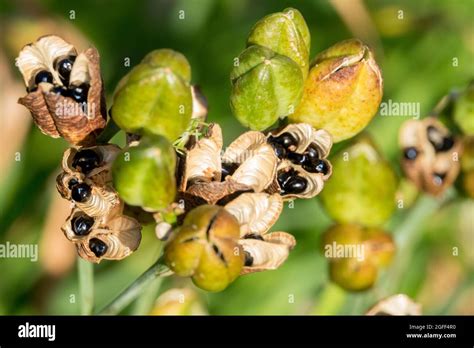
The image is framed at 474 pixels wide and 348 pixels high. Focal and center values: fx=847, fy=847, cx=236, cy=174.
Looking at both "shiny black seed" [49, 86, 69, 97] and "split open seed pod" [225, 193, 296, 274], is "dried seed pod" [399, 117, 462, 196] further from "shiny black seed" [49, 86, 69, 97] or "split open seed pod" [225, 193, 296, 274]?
"shiny black seed" [49, 86, 69, 97]

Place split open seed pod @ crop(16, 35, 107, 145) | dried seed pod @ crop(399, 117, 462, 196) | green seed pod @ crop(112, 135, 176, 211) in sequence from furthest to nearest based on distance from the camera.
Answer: dried seed pod @ crop(399, 117, 462, 196) → split open seed pod @ crop(16, 35, 107, 145) → green seed pod @ crop(112, 135, 176, 211)

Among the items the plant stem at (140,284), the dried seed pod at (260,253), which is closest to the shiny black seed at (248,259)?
the dried seed pod at (260,253)

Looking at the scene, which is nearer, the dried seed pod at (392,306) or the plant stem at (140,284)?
the plant stem at (140,284)

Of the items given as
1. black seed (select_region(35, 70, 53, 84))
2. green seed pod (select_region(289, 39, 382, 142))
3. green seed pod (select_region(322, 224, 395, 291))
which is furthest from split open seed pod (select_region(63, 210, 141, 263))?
green seed pod (select_region(322, 224, 395, 291))

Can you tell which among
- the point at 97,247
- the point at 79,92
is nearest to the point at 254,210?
the point at 97,247

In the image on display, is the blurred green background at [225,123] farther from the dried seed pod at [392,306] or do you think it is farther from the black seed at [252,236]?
the black seed at [252,236]

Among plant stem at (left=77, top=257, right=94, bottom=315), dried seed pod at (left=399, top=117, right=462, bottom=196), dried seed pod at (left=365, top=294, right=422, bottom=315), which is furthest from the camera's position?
dried seed pod at (left=399, top=117, right=462, bottom=196)

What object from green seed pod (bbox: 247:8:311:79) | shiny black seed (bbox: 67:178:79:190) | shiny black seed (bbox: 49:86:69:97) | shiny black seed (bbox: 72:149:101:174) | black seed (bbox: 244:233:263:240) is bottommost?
black seed (bbox: 244:233:263:240)
